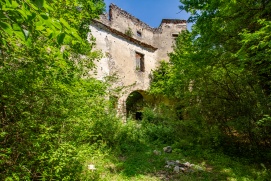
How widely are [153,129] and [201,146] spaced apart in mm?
2388

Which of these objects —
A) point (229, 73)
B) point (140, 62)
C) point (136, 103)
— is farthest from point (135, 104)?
point (229, 73)

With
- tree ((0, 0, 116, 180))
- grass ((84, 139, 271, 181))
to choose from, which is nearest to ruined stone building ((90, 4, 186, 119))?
grass ((84, 139, 271, 181))

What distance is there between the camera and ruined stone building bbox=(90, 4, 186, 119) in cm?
1151

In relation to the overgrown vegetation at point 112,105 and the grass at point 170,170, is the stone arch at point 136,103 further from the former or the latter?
the grass at point 170,170

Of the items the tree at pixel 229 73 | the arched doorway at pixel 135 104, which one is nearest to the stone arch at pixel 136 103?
the arched doorway at pixel 135 104

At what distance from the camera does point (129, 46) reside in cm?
1327

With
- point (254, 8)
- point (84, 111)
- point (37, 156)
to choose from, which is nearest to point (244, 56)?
point (254, 8)

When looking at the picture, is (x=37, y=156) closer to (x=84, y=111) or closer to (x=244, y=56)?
(x=84, y=111)

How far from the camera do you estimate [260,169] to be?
17.9 ft

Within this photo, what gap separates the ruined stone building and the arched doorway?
767 millimetres

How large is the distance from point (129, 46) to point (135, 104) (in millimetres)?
3727

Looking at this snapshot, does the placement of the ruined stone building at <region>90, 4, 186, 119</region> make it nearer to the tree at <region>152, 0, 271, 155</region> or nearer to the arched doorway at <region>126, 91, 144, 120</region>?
the arched doorway at <region>126, 91, 144, 120</region>

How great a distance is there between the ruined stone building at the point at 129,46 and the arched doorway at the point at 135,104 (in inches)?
30.2

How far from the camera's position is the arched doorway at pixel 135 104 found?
529 inches
